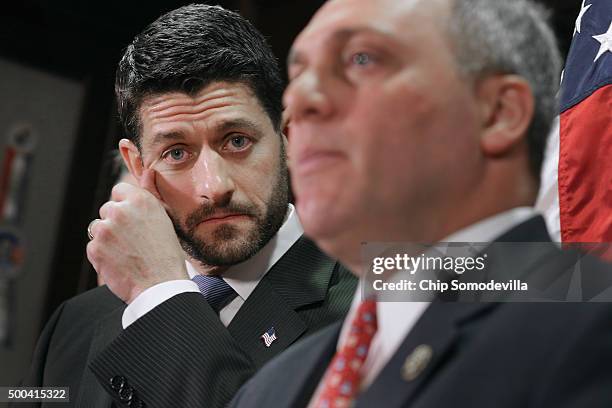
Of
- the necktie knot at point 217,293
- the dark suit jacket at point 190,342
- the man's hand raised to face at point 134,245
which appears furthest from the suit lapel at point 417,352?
the necktie knot at point 217,293

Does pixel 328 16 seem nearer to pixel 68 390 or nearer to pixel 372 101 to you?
pixel 372 101

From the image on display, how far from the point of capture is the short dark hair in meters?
2.16

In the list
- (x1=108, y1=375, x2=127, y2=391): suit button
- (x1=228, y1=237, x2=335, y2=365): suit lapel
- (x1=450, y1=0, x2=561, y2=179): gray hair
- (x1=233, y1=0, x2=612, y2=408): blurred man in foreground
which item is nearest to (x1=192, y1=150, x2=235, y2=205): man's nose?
(x1=228, y1=237, x2=335, y2=365): suit lapel

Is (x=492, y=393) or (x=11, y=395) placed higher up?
(x=492, y=393)

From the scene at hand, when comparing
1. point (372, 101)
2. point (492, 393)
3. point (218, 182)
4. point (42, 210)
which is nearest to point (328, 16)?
point (372, 101)

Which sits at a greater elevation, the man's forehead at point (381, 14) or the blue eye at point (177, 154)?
the man's forehead at point (381, 14)

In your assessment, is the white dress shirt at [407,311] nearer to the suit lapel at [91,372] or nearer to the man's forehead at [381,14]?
the man's forehead at [381,14]

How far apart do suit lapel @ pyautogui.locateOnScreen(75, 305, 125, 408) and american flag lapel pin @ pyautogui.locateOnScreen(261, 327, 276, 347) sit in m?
0.38

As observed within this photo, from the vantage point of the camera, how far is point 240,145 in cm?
215

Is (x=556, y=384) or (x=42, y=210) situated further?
(x=42, y=210)

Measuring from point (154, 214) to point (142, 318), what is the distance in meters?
0.31

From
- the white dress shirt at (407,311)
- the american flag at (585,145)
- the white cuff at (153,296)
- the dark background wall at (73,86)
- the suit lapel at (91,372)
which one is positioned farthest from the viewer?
the dark background wall at (73,86)

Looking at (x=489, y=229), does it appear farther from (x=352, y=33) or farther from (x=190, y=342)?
(x=190, y=342)

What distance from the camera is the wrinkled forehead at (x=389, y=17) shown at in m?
1.21
